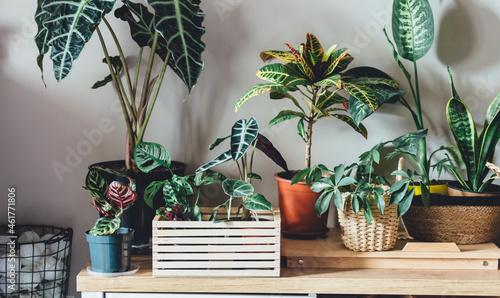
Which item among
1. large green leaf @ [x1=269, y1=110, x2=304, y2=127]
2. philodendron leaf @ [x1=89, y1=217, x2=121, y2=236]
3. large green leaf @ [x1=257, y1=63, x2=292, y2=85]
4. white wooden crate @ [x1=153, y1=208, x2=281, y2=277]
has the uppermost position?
large green leaf @ [x1=257, y1=63, x2=292, y2=85]

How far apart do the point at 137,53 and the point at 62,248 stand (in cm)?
72

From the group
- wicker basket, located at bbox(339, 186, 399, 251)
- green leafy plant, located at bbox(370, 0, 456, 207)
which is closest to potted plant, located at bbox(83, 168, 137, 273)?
wicker basket, located at bbox(339, 186, 399, 251)

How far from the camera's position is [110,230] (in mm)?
1211

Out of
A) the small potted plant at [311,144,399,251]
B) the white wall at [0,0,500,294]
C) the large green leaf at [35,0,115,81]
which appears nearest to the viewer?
the large green leaf at [35,0,115,81]

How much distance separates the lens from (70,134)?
5.39 ft

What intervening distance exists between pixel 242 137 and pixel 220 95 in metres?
0.43

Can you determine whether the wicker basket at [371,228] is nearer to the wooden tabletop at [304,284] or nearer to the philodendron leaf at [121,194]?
→ the wooden tabletop at [304,284]

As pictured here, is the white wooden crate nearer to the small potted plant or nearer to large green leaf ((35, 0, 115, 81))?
the small potted plant

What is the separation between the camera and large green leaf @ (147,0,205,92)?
119 centimetres

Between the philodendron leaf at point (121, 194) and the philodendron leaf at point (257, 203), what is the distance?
32cm

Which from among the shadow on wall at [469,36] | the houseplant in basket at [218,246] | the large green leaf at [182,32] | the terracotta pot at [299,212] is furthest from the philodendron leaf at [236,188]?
the shadow on wall at [469,36]

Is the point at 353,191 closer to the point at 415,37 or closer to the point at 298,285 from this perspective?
the point at 298,285

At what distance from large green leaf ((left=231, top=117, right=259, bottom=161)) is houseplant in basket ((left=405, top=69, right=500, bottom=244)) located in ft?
1.92

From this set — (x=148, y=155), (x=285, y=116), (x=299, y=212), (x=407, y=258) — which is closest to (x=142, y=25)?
(x=148, y=155)
